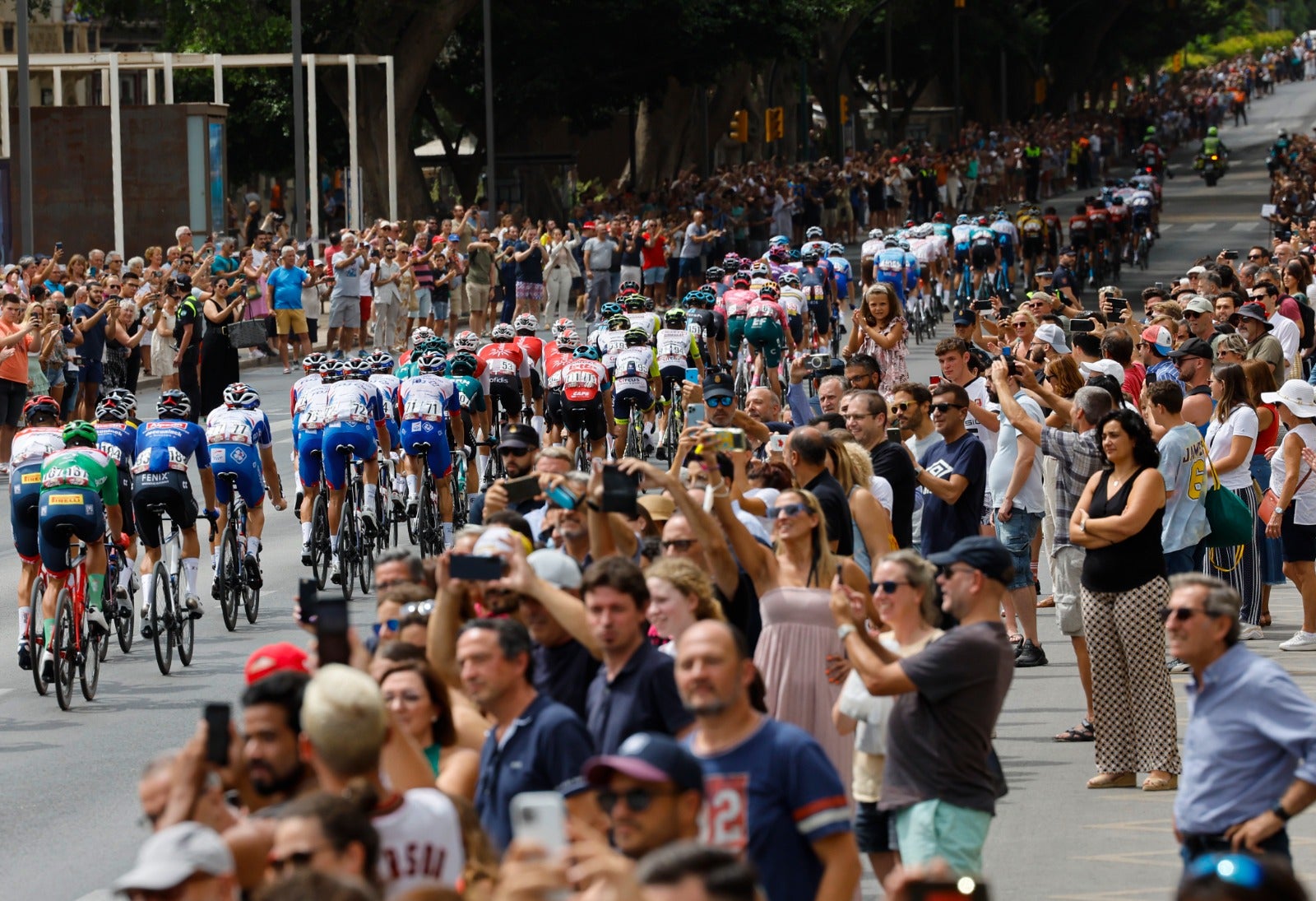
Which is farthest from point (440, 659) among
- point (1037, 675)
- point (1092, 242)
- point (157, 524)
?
point (1092, 242)

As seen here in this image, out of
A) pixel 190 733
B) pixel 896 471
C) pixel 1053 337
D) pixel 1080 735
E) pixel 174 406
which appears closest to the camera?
pixel 896 471

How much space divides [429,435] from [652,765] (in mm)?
13073

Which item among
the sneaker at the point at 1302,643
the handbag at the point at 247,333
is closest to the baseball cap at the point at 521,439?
the sneaker at the point at 1302,643

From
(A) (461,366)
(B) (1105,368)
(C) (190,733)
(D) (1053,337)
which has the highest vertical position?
(D) (1053,337)

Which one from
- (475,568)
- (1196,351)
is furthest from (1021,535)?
(475,568)

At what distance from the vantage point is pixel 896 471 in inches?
442

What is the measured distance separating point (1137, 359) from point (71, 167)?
2400 centimetres

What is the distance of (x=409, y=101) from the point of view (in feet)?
156

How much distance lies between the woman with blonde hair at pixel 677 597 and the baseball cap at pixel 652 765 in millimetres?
1876

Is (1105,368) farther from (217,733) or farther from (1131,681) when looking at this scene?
(217,733)

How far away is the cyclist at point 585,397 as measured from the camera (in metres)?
20.4

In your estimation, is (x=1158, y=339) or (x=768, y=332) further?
(x=768, y=332)

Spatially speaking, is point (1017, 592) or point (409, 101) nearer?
point (1017, 592)

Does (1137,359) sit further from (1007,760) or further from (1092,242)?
(1092,242)
